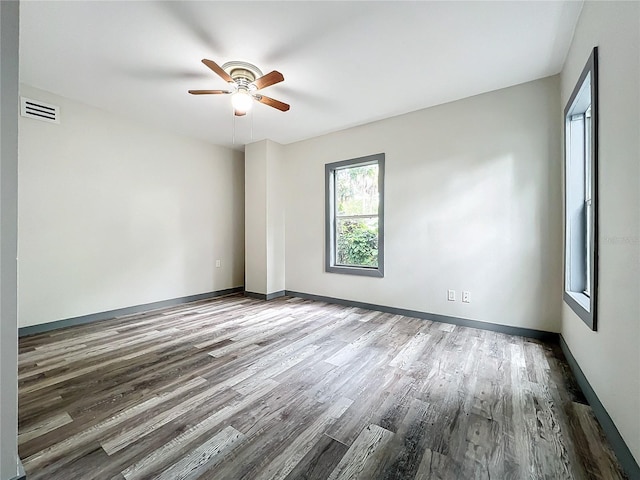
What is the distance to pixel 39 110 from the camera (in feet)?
9.52

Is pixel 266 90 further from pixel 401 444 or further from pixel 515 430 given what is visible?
pixel 515 430

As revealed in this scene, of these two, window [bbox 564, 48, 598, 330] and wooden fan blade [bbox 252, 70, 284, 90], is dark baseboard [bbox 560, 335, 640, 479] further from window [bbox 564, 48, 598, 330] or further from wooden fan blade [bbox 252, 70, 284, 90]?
wooden fan blade [bbox 252, 70, 284, 90]

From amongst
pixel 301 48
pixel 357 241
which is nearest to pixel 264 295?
pixel 357 241

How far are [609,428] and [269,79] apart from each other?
127 inches

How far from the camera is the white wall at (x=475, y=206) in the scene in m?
2.70

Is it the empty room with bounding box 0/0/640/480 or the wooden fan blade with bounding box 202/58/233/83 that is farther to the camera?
the wooden fan blade with bounding box 202/58/233/83

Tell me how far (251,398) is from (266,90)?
9.85ft

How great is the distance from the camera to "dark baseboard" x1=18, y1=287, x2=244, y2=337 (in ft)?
9.59

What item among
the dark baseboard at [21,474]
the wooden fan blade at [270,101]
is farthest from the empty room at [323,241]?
the wooden fan blade at [270,101]

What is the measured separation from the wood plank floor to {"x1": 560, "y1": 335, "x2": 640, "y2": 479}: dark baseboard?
0.04 meters

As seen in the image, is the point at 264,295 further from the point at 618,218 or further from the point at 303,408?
the point at 618,218

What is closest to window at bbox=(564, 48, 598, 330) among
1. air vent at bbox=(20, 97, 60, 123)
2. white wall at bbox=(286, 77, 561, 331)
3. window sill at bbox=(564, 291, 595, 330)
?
window sill at bbox=(564, 291, 595, 330)

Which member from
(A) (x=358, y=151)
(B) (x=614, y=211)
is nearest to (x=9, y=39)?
(B) (x=614, y=211)

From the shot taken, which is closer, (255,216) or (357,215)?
(357,215)
